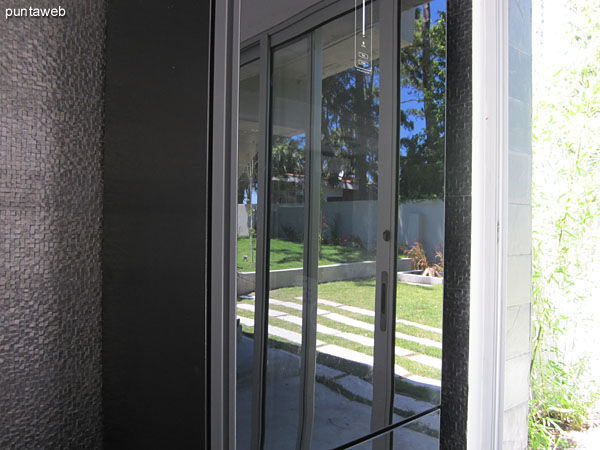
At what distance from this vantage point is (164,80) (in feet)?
3.52

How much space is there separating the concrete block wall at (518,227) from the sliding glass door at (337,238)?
0.45 m

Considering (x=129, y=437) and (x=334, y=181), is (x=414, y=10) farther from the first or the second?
(x=129, y=437)

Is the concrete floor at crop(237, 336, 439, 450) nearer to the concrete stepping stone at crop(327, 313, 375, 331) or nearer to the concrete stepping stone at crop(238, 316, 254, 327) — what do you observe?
the concrete stepping stone at crop(238, 316, 254, 327)

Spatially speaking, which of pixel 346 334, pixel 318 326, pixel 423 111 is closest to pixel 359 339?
pixel 346 334

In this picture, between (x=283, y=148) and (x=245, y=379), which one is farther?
(x=283, y=148)

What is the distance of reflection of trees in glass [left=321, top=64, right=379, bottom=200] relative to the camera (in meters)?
1.31

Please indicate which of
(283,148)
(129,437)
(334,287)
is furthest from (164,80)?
(129,437)

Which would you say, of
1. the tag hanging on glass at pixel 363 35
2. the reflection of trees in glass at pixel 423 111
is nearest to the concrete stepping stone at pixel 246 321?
the reflection of trees in glass at pixel 423 111

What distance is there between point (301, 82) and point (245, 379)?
0.78 metres

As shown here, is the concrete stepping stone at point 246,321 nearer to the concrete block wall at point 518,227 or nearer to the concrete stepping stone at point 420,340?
the concrete stepping stone at point 420,340

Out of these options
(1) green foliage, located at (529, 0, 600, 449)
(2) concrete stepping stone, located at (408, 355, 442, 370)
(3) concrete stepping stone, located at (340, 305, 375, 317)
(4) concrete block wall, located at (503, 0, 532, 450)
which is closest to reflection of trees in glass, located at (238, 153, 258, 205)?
(3) concrete stepping stone, located at (340, 305, 375, 317)

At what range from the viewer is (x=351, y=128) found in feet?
4.50

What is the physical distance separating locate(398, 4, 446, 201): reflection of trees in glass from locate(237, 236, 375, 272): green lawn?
0.28m

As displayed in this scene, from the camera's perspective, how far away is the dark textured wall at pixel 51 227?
4.34 ft
